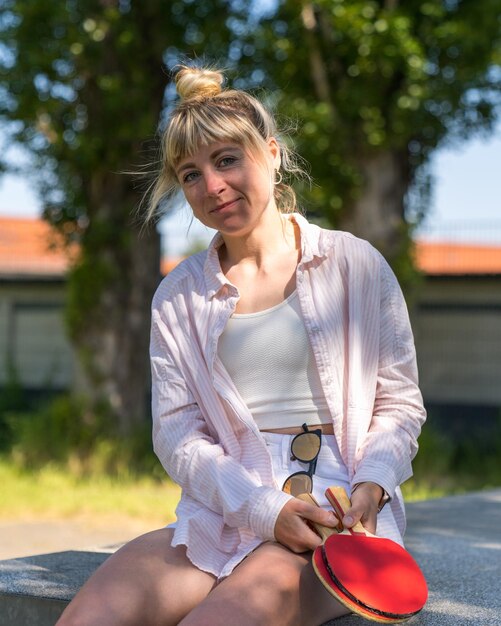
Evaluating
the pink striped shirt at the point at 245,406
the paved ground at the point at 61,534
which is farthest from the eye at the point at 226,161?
the paved ground at the point at 61,534

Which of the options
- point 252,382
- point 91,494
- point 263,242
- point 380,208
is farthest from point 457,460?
point 252,382

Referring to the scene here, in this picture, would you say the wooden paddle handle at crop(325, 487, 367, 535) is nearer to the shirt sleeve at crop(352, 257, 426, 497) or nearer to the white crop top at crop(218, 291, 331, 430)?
the shirt sleeve at crop(352, 257, 426, 497)

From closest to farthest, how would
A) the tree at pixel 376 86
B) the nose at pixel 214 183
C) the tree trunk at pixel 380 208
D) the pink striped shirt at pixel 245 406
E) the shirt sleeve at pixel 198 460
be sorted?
the shirt sleeve at pixel 198 460
the pink striped shirt at pixel 245 406
the nose at pixel 214 183
the tree at pixel 376 86
the tree trunk at pixel 380 208

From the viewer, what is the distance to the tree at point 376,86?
1004cm

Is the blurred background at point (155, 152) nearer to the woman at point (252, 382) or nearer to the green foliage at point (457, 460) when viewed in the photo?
the green foliage at point (457, 460)

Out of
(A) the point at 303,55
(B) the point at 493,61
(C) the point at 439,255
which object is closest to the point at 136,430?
(A) the point at 303,55

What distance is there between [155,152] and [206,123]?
300 inches

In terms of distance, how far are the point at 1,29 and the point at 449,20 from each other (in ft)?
14.9

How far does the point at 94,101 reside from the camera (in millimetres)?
11352

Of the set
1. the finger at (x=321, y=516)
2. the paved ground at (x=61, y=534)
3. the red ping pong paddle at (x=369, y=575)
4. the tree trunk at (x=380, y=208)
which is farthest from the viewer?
the tree trunk at (x=380, y=208)

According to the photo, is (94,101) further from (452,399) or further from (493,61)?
(452,399)

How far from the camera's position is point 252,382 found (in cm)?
288

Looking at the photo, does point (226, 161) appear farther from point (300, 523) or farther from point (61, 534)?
point (61, 534)

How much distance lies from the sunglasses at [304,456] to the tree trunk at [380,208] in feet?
26.0
